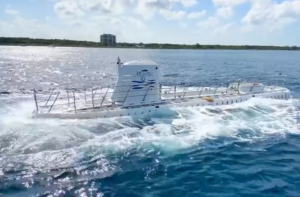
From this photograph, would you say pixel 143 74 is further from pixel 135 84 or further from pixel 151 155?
pixel 151 155

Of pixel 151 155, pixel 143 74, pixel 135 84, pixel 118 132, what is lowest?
pixel 151 155

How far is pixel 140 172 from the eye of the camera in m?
14.2

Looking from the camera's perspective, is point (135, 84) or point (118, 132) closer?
point (118, 132)

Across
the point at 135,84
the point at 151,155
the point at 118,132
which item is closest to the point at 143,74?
the point at 135,84

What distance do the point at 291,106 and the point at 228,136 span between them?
493 inches

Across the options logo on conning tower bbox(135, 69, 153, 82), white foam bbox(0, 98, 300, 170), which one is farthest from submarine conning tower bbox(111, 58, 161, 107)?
white foam bbox(0, 98, 300, 170)

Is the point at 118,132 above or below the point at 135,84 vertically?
below

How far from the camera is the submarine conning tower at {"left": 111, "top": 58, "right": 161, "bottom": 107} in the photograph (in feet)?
78.9

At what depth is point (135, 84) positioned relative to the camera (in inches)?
958

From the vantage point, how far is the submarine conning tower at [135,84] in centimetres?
2405

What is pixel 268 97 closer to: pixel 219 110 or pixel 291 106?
pixel 291 106

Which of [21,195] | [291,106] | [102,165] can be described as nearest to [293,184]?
[102,165]

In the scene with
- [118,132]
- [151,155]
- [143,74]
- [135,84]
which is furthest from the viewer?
[143,74]

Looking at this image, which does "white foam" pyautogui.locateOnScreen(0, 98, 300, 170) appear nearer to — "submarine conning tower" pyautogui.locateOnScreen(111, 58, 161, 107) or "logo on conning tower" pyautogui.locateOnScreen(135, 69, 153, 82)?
"submarine conning tower" pyautogui.locateOnScreen(111, 58, 161, 107)
